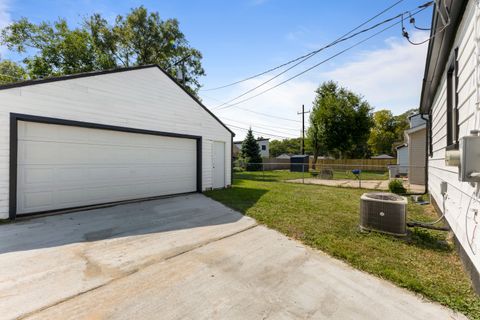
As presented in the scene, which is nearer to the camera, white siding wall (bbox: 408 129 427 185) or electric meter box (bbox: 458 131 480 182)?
electric meter box (bbox: 458 131 480 182)

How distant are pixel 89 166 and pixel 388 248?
6763 mm

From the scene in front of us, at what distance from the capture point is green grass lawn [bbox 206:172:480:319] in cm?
232

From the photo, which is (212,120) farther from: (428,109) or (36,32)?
(36,32)

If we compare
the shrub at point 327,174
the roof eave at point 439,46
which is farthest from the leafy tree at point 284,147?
the roof eave at point 439,46

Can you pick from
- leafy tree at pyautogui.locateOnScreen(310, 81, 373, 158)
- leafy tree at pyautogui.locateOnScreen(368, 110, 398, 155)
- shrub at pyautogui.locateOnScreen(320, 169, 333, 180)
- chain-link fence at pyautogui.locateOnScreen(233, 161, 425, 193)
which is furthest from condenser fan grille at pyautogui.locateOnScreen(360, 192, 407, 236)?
leafy tree at pyautogui.locateOnScreen(368, 110, 398, 155)

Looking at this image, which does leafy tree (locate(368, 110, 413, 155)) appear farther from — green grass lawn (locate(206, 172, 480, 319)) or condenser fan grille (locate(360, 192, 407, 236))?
condenser fan grille (locate(360, 192, 407, 236))

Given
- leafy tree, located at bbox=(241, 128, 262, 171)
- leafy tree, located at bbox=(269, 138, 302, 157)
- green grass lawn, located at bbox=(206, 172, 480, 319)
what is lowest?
green grass lawn, located at bbox=(206, 172, 480, 319)

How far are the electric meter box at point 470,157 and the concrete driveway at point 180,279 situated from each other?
1258 millimetres

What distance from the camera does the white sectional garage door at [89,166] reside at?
4.95 meters

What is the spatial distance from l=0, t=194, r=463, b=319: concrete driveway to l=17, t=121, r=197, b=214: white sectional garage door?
1.16 metres

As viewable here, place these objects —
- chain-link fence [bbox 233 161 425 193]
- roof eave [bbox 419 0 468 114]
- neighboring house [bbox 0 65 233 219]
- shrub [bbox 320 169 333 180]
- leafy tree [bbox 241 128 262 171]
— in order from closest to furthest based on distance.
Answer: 1. roof eave [bbox 419 0 468 114]
2. neighboring house [bbox 0 65 233 219]
3. chain-link fence [bbox 233 161 425 193]
4. shrub [bbox 320 169 333 180]
5. leafy tree [bbox 241 128 262 171]

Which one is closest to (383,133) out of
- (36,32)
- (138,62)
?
(138,62)

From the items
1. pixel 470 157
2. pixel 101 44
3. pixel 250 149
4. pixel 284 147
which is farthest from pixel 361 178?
pixel 284 147

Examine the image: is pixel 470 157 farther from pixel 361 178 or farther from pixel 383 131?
pixel 383 131
